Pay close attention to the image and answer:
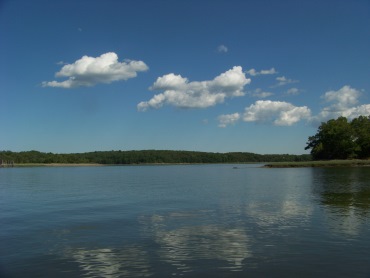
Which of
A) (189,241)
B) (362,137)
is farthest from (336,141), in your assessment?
(189,241)

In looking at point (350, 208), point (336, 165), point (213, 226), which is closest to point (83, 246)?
point (213, 226)

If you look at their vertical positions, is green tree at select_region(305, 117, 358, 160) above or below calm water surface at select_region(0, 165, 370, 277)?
above

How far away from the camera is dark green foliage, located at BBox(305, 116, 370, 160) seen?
134750 mm

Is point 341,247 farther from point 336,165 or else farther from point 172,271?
point 336,165

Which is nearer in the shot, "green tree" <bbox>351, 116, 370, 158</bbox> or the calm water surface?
the calm water surface

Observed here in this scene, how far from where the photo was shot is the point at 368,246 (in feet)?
57.6

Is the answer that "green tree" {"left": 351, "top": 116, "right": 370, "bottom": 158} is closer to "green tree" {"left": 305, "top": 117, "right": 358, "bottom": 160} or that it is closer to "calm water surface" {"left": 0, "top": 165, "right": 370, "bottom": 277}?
"green tree" {"left": 305, "top": 117, "right": 358, "bottom": 160}

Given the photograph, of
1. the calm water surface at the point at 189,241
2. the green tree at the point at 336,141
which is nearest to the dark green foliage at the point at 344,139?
the green tree at the point at 336,141

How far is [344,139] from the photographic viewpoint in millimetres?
135500

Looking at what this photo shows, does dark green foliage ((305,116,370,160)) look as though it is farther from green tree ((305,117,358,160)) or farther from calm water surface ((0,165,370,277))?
calm water surface ((0,165,370,277))

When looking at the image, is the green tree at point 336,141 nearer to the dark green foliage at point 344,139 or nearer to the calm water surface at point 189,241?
the dark green foliage at point 344,139

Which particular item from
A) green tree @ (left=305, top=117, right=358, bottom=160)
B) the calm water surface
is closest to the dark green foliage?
green tree @ (left=305, top=117, right=358, bottom=160)

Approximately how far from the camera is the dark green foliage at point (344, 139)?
135 meters

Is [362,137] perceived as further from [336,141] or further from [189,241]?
[189,241]
